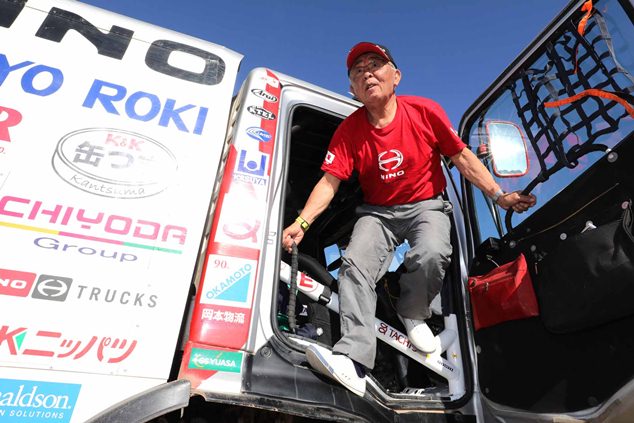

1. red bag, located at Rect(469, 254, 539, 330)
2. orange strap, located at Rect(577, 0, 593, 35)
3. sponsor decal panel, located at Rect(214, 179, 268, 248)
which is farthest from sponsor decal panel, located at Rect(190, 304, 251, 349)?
orange strap, located at Rect(577, 0, 593, 35)

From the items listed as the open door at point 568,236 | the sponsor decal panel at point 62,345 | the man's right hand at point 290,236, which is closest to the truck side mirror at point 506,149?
the open door at point 568,236

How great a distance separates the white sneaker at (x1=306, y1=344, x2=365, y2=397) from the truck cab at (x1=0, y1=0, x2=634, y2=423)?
46mm

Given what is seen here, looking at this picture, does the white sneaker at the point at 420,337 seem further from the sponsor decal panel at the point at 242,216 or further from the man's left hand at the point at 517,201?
the sponsor decal panel at the point at 242,216

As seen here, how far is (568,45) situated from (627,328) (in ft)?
4.93

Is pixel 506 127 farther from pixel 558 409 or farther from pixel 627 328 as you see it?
pixel 558 409

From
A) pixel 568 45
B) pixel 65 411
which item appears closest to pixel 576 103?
pixel 568 45

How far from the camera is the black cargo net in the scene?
1.84 m

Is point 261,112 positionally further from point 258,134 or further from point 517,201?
point 517,201

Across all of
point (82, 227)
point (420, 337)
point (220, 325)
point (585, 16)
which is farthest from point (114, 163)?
point (585, 16)

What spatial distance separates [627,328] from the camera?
1.56 m

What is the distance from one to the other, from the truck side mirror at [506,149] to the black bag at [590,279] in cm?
60

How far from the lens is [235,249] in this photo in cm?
170

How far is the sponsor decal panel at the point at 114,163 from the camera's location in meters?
1.53

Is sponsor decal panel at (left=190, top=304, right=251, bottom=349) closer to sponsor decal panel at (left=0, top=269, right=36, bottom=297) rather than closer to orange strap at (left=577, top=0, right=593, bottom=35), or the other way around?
sponsor decal panel at (left=0, top=269, right=36, bottom=297)
